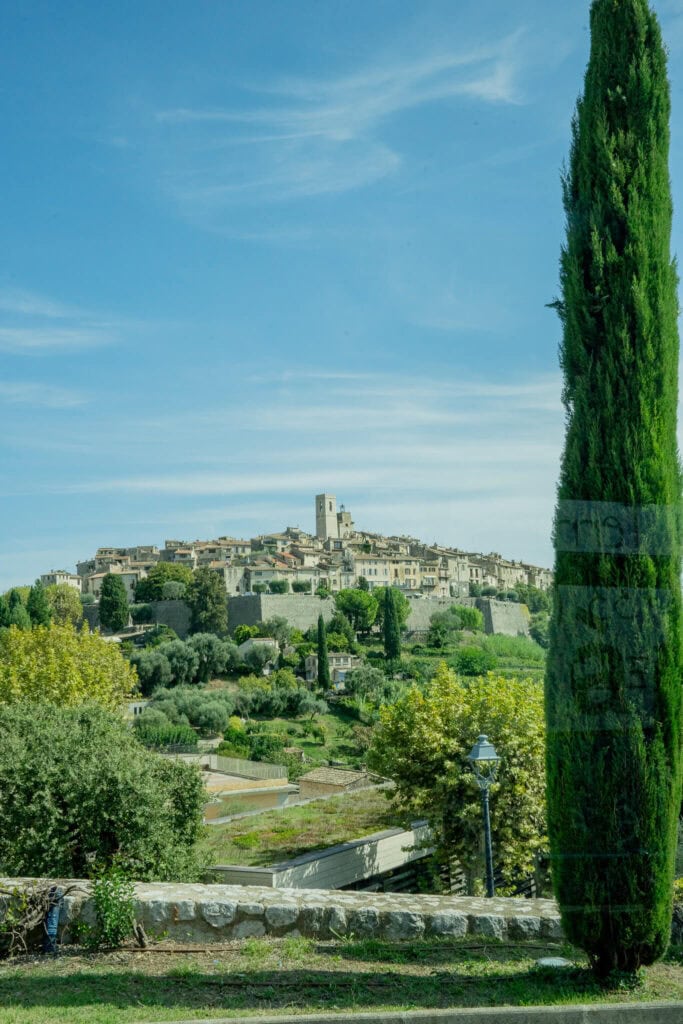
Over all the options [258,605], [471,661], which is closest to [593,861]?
[471,661]

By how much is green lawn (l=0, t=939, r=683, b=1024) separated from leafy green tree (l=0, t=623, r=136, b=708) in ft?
55.3

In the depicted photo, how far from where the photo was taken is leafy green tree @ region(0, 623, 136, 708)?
22344 mm

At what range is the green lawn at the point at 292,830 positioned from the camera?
14.6 meters

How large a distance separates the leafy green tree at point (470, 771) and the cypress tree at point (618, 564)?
9001mm

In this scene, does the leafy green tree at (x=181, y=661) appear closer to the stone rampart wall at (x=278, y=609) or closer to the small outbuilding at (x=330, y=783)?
the stone rampart wall at (x=278, y=609)

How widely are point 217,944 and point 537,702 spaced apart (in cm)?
1075

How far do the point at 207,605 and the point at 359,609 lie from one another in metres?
14.2

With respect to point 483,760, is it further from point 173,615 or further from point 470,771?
point 173,615

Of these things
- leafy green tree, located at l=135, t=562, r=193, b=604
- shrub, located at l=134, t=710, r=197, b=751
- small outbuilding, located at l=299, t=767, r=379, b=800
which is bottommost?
small outbuilding, located at l=299, t=767, r=379, b=800

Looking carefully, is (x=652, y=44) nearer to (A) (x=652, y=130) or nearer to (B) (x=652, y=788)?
(A) (x=652, y=130)

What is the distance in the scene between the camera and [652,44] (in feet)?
18.0

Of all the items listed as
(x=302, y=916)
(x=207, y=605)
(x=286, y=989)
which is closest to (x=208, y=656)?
(x=207, y=605)

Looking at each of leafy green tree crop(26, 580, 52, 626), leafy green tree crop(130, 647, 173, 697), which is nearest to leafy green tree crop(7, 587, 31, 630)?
leafy green tree crop(26, 580, 52, 626)

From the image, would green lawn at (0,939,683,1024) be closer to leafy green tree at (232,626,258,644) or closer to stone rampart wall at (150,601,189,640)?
leafy green tree at (232,626,258,644)
